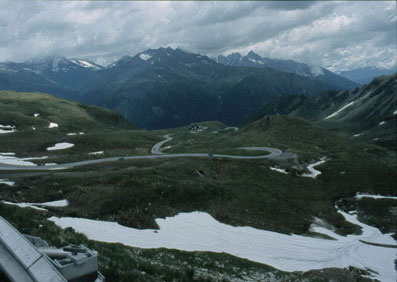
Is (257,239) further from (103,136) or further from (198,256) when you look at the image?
(103,136)

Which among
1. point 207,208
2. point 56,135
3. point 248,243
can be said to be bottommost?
point 248,243

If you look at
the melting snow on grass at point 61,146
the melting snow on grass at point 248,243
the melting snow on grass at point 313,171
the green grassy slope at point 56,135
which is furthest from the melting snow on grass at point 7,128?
the melting snow on grass at point 313,171

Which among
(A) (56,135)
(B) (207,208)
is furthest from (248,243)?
(A) (56,135)

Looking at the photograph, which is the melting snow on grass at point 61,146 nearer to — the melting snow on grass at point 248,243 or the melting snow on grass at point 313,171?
the melting snow on grass at point 248,243

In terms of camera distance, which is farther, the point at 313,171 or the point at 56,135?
the point at 56,135

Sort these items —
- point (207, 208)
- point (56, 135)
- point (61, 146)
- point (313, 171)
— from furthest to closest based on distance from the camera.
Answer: point (56, 135)
point (61, 146)
point (313, 171)
point (207, 208)

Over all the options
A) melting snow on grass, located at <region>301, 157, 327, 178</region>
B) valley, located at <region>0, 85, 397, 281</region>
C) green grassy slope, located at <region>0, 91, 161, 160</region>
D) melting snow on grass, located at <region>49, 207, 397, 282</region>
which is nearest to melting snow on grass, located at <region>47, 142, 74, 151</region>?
valley, located at <region>0, 85, 397, 281</region>

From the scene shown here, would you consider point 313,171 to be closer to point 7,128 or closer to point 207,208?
point 207,208

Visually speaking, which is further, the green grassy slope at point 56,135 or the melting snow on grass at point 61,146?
the melting snow on grass at point 61,146

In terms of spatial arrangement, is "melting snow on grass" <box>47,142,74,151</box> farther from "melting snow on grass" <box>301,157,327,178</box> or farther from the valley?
"melting snow on grass" <box>301,157,327,178</box>
